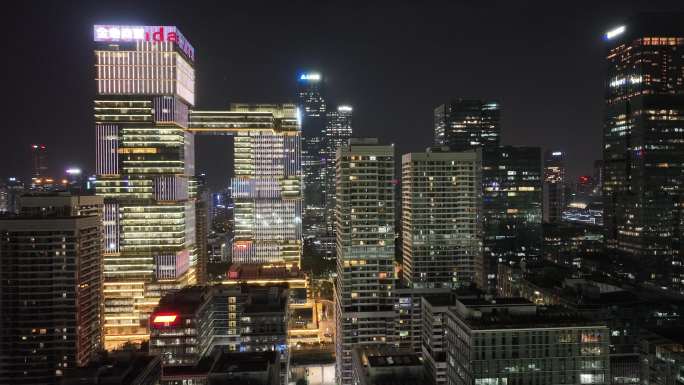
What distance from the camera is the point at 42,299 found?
109438mm

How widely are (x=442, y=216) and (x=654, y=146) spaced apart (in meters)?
86.1

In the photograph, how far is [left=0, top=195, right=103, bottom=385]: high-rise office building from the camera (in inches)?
4195

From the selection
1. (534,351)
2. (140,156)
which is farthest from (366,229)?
(140,156)

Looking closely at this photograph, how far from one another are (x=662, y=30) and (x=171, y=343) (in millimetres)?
187462

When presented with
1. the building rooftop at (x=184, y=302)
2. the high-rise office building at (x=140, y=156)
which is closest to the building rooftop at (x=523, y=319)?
the building rooftop at (x=184, y=302)

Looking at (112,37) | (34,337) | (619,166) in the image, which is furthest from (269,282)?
(619,166)

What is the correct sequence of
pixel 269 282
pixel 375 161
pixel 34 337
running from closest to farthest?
1. pixel 34 337
2. pixel 375 161
3. pixel 269 282

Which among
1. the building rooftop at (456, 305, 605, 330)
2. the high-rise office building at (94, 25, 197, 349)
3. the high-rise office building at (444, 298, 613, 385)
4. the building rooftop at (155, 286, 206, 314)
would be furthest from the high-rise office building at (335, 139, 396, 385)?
the high-rise office building at (94, 25, 197, 349)

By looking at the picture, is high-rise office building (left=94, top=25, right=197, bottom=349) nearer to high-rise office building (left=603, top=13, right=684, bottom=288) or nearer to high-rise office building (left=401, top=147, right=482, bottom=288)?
high-rise office building (left=401, top=147, right=482, bottom=288)

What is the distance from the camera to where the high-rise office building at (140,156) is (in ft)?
531

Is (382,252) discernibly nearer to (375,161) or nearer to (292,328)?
(375,161)

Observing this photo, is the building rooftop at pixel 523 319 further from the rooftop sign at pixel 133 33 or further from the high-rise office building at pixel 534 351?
the rooftop sign at pixel 133 33

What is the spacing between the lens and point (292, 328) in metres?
151

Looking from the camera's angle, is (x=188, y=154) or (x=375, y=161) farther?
(x=188, y=154)
